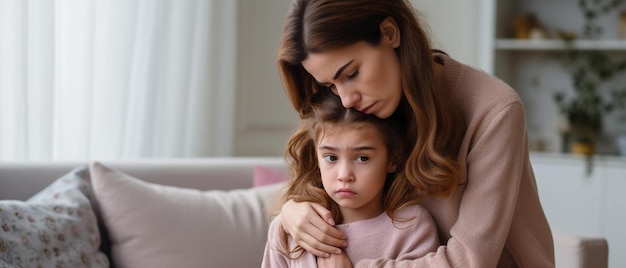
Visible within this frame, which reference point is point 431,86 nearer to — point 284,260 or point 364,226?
point 364,226

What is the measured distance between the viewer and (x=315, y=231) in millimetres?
1699

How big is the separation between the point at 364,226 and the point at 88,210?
2.90 ft

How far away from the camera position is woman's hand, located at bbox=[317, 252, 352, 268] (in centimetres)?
168

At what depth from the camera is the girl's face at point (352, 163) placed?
165 centimetres

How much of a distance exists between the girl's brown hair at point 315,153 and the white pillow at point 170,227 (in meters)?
0.58

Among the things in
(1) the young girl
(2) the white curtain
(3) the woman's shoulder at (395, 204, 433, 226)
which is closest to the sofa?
(2) the white curtain

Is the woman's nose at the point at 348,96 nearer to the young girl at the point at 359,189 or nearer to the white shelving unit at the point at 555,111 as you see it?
the young girl at the point at 359,189

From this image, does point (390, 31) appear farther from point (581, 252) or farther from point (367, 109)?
point (581, 252)

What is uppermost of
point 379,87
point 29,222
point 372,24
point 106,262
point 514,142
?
point 372,24

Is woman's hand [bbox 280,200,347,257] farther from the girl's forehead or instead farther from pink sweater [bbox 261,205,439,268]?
the girl's forehead

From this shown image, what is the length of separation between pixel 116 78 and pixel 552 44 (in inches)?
81.8

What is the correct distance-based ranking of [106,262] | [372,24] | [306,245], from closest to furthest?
[372,24] → [306,245] → [106,262]

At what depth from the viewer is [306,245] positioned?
1713 millimetres

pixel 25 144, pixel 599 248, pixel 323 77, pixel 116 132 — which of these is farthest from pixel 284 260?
pixel 116 132
